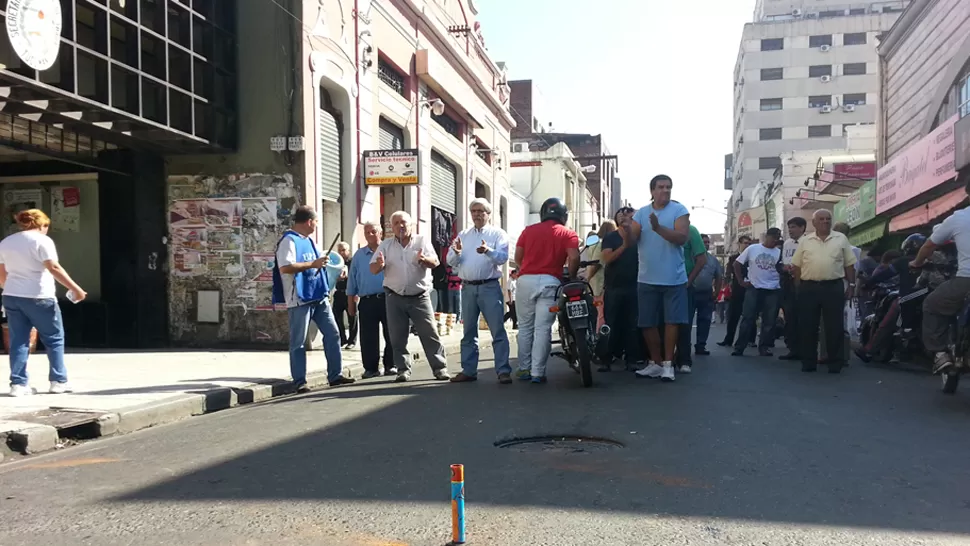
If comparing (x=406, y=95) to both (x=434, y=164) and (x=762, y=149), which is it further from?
(x=762, y=149)

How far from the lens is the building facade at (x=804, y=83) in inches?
2634

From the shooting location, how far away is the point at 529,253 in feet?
24.1

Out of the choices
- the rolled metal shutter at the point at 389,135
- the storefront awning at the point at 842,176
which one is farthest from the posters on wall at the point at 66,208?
the storefront awning at the point at 842,176

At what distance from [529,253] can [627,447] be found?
313cm

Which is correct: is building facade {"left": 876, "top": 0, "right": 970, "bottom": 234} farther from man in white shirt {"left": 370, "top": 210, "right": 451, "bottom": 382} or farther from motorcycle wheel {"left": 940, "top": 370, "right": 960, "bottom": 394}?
man in white shirt {"left": 370, "top": 210, "right": 451, "bottom": 382}

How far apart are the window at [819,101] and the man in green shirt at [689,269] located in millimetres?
67689

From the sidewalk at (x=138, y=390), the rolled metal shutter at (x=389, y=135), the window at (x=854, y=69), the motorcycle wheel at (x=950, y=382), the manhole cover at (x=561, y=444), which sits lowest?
the sidewalk at (x=138, y=390)

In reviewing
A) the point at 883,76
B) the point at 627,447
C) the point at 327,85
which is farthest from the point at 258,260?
the point at 883,76

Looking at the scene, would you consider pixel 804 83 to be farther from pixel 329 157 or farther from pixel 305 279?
pixel 305 279

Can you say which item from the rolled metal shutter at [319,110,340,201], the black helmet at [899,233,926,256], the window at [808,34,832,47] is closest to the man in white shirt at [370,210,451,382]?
the black helmet at [899,233,926,256]

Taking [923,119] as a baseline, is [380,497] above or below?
below

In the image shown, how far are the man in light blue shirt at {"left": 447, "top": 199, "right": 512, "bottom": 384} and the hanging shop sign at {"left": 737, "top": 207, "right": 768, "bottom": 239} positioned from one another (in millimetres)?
44024

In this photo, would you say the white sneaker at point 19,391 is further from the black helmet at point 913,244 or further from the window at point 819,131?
the window at point 819,131

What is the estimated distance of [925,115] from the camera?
72.5 ft
